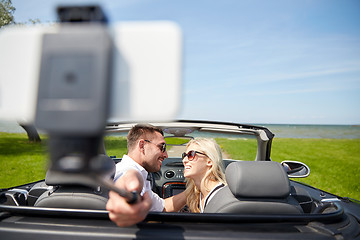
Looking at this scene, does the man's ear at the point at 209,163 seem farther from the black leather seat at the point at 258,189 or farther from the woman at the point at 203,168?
the black leather seat at the point at 258,189

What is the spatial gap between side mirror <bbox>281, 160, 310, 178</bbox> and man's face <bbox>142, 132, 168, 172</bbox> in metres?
1.71

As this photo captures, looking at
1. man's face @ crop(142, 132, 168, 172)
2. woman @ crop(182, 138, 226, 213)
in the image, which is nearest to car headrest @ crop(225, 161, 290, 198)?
woman @ crop(182, 138, 226, 213)

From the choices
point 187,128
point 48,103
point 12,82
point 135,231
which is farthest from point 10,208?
point 187,128

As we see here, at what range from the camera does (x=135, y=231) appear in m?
1.52

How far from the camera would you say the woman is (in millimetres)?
3010

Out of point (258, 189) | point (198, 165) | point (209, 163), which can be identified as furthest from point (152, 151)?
point (258, 189)

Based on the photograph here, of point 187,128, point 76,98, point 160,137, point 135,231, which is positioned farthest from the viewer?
point 187,128

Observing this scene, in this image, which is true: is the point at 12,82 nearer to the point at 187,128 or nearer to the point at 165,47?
the point at 165,47

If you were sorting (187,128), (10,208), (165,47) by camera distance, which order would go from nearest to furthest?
1. (165,47)
2. (10,208)
3. (187,128)

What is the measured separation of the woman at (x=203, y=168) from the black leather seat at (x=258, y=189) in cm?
100

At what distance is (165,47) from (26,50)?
326 mm

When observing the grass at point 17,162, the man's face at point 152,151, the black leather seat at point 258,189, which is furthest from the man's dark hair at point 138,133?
the grass at point 17,162

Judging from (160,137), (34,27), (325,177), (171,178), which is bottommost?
(325,177)

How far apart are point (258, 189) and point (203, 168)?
1221 millimetres
